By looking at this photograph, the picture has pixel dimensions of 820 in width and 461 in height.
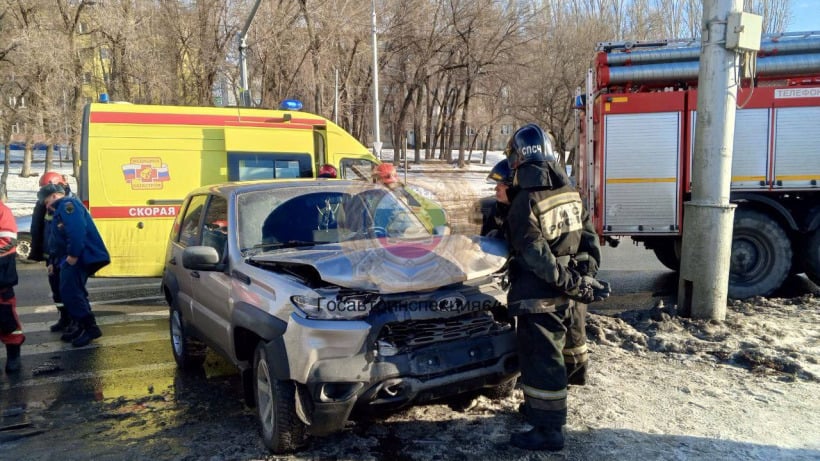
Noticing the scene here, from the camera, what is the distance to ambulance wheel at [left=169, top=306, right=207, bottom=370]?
5621 millimetres

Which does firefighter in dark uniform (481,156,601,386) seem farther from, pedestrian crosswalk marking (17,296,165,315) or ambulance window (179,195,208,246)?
pedestrian crosswalk marking (17,296,165,315)

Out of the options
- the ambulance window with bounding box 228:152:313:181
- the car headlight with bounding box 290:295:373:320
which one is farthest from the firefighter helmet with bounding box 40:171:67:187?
the car headlight with bounding box 290:295:373:320

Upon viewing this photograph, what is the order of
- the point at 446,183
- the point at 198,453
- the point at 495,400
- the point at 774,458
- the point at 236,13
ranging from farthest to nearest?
the point at 236,13, the point at 446,183, the point at 495,400, the point at 198,453, the point at 774,458

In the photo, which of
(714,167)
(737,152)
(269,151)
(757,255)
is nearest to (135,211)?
(269,151)

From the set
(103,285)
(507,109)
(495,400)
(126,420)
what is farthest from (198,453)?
(507,109)

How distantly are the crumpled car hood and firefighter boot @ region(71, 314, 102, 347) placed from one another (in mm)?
3668

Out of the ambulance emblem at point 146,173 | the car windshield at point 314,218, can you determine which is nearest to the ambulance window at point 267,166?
the ambulance emblem at point 146,173

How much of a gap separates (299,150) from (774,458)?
7876 millimetres

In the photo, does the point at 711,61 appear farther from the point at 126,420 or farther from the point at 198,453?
the point at 126,420

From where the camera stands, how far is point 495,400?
4.54 meters

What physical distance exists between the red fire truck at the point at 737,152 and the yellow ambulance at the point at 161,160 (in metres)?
3.79

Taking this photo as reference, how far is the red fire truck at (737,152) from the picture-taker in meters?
7.89

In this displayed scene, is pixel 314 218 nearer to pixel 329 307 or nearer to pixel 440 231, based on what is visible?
pixel 440 231

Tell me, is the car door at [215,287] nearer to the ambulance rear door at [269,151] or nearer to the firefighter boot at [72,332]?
the firefighter boot at [72,332]
